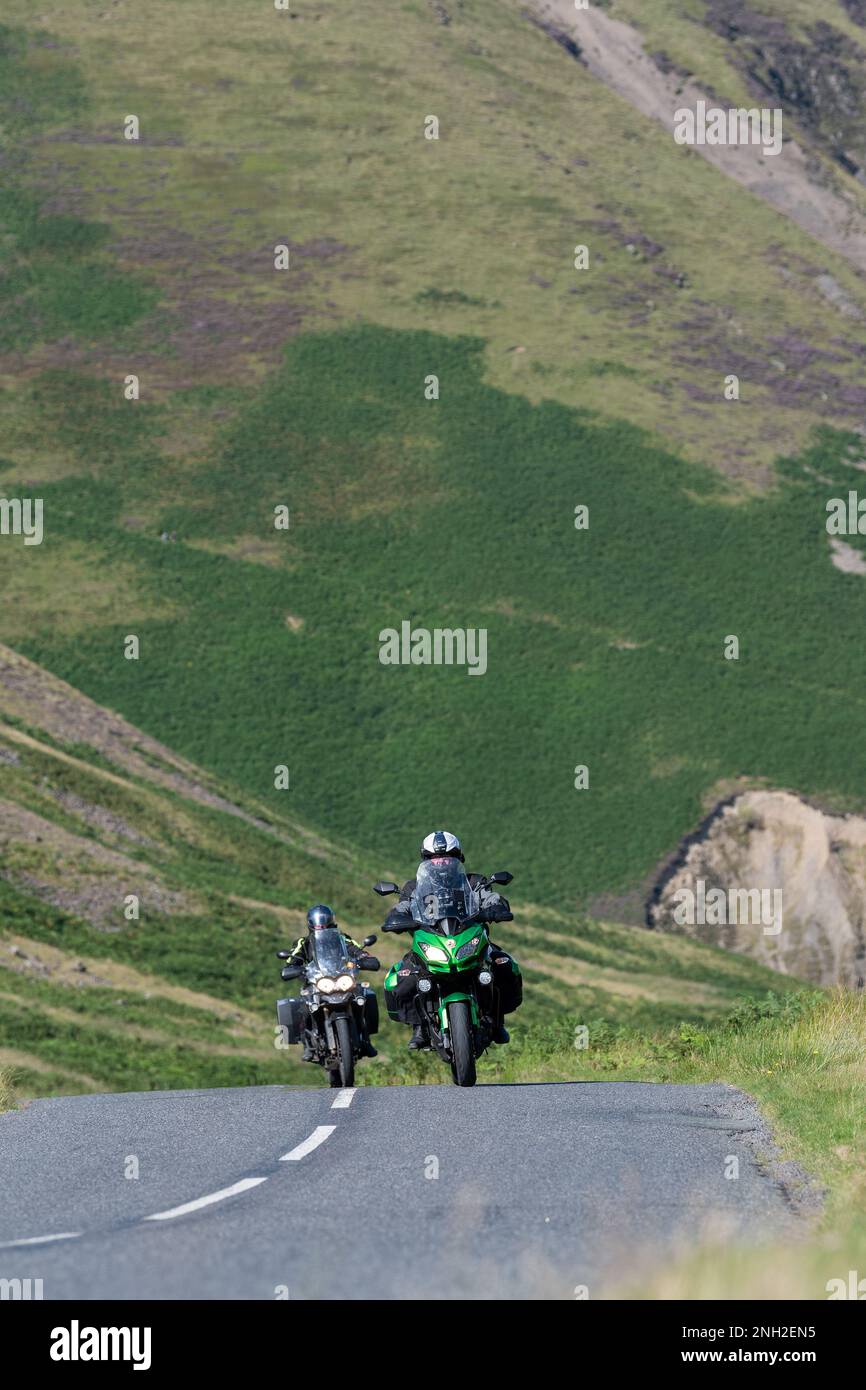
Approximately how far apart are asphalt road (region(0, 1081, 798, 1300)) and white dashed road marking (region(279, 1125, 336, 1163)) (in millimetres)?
44

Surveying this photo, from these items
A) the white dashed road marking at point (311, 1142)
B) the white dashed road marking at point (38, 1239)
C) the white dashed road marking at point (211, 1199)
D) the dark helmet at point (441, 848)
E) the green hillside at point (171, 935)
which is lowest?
the white dashed road marking at point (38, 1239)

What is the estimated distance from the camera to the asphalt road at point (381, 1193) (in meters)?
7.34

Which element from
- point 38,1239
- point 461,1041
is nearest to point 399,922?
point 461,1041

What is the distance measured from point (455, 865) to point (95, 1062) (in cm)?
1914

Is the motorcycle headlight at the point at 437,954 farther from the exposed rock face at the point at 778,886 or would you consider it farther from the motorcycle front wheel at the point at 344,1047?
the exposed rock face at the point at 778,886

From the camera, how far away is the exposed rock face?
60.8m

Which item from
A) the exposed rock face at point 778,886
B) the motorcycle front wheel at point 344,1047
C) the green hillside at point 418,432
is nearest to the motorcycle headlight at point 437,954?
the motorcycle front wheel at point 344,1047

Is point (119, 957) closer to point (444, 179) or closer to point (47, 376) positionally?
point (47, 376)

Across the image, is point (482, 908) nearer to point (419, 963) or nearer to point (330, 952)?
point (419, 963)

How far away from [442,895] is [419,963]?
28.1 inches

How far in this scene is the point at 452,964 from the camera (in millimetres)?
15320

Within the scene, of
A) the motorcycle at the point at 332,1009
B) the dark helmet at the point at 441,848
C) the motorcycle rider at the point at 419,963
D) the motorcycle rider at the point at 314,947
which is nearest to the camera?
the motorcycle rider at the point at 419,963
